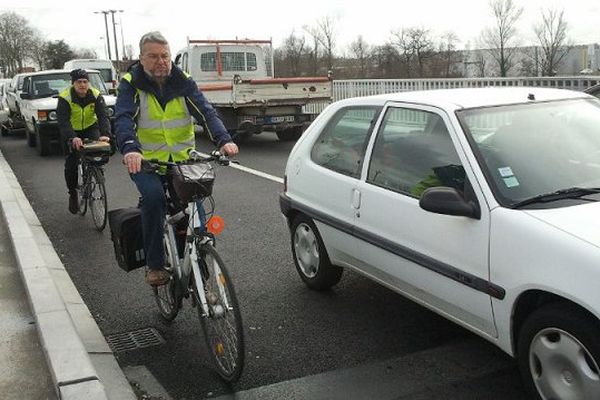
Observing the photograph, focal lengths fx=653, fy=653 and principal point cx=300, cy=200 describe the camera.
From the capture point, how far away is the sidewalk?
3.41 meters

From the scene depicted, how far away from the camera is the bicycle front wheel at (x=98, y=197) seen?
741cm

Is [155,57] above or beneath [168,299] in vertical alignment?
above

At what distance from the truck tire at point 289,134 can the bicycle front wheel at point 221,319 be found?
1202cm

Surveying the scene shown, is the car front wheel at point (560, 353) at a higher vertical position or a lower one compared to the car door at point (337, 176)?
lower

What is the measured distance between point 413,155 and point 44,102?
13.1 meters

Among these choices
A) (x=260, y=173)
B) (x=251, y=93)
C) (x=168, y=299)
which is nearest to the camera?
(x=168, y=299)

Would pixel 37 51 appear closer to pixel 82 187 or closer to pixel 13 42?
pixel 13 42

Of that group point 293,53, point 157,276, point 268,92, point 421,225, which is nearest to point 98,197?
point 157,276

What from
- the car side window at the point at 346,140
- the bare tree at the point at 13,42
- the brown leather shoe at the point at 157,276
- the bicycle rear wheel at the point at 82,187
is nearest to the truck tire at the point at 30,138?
the bicycle rear wheel at the point at 82,187

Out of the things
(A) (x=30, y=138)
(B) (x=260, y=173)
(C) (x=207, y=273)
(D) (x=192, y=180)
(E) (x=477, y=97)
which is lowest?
(B) (x=260, y=173)

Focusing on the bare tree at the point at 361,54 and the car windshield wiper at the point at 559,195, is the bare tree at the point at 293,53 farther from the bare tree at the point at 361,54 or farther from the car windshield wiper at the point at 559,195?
the car windshield wiper at the point at 559,195

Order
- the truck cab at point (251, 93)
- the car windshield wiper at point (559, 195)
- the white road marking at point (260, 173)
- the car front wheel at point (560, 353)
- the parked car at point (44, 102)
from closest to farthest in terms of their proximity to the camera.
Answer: the car front wheel at point (560, 353) → the car windshield wiper at point (559, 195) → the white road marking at point (260, 173) → the truck cab at point (251, 93) → the parked car at point (44, 102)

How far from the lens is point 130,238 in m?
4.39

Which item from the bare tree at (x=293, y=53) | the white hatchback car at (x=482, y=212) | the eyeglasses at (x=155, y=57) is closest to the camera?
the white hatchback car at (x=482, y=212)
